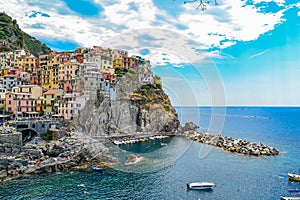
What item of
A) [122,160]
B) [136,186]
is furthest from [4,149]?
[136,186]

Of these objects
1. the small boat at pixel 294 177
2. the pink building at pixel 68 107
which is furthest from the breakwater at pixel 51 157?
the small boat at pixel 294 177

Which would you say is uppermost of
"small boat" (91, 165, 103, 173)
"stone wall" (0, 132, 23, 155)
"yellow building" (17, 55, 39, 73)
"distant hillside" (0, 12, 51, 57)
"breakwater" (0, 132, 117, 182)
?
"distant hillside" (0, 12, 51, 57)

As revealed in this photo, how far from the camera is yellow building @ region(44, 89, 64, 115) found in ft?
182

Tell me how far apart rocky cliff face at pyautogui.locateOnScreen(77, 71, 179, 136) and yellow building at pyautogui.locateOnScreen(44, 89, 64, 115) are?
6343mm

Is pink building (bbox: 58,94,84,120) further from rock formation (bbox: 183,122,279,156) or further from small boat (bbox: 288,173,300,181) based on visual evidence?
small boat (bbox: 288,173,300,181)

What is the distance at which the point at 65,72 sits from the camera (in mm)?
63938

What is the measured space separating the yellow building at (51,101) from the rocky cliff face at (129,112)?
6.34m

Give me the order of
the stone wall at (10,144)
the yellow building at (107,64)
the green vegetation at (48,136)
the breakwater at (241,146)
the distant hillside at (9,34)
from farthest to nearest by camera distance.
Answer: the distant hillside at (9,34)
the yellow building at (107,64)
the breakwater at (241,146)
the green vegetation at (48,136)
the stone wall at (10,144)

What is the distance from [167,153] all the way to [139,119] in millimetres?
24595

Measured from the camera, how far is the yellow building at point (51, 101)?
5547cm

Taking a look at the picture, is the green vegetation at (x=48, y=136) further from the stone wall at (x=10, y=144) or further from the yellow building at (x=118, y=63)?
the yellow building at (x=118, y=63)

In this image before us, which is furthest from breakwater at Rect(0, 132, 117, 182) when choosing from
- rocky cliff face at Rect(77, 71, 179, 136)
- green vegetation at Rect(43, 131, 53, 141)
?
rocky cliff face at Rect(77, 71, 179, 136)

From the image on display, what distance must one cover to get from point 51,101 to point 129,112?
72.7 ft

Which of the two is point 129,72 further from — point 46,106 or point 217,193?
point 217,193
